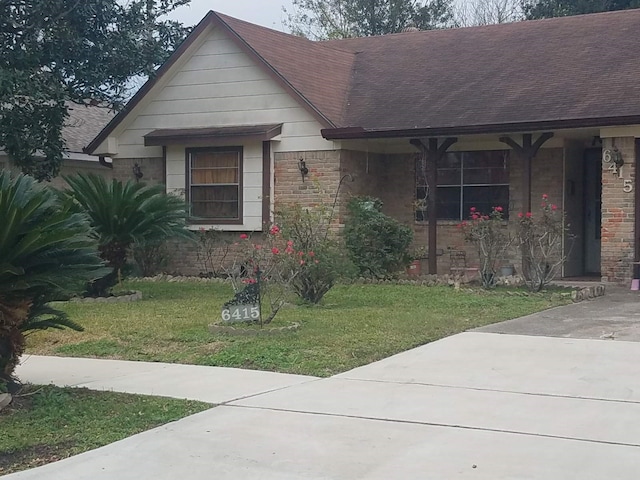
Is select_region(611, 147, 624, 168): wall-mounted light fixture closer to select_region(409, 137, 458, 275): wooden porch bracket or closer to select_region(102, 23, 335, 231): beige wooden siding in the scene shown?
select_region(409, 137, 458, 275): wooden porch bracket

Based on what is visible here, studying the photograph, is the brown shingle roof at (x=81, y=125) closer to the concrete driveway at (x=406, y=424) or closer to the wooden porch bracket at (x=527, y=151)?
the wooden porch bracket at (x=527, y=151)

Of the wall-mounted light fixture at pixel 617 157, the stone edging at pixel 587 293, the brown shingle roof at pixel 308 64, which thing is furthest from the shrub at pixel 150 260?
the wall-mounted light fixture at pixel 617 157

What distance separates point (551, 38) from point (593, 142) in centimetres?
267

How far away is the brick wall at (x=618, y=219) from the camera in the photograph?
16.2 metres

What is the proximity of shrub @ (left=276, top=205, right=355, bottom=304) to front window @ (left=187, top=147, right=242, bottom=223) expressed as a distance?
16.7 feet

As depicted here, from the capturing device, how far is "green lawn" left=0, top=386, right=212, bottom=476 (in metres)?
6.29

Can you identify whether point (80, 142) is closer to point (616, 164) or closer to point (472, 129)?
point (472, 129)

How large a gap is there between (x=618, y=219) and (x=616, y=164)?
3.18 feet

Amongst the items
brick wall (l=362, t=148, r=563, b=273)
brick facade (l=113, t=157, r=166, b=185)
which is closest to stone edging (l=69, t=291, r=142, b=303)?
brick facade (l=113, t=157, r=166, b=185)

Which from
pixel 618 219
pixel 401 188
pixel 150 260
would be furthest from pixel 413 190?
pixel 150 260

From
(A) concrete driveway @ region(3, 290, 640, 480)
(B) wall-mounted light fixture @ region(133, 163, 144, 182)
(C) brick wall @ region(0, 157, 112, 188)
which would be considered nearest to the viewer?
(A) concrete driveway @ region(3, 290, 640, 480)

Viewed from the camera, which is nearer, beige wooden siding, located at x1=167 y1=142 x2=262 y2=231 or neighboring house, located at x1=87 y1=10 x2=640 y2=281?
neighboring house, located at x1=87 y1=10 x2=640 y2=281

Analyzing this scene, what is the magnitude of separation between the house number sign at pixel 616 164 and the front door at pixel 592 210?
2623 millimetres

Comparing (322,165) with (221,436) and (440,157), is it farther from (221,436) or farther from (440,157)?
(221,436)
